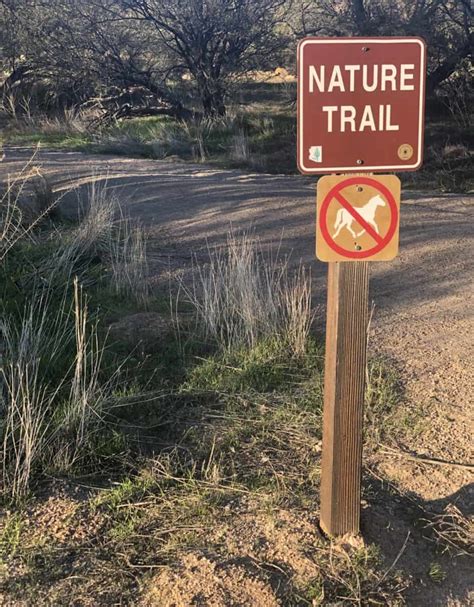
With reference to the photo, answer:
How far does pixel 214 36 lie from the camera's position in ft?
63.7

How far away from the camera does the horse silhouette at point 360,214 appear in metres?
2.54

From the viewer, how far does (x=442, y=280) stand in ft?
20.2

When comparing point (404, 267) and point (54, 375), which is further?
point (404, 267)

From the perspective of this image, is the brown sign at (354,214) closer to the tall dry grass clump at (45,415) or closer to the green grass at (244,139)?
the tall dry grass clump at (45,415)

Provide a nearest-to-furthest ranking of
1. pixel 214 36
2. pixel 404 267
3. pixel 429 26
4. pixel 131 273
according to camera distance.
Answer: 1. pixel 131 273
2. pixel 404 267
3. pixel 429 26
4. pixel 214 36

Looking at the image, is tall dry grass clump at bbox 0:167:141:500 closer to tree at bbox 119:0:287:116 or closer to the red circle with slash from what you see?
the red circle with slash

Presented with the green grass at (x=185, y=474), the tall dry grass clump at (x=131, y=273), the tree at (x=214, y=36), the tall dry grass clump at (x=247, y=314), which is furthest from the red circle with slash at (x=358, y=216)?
the tree at (x=214, y=36)

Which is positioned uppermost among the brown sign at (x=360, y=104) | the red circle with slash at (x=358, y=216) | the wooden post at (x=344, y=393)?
the brown sign at (x=360, y=104)

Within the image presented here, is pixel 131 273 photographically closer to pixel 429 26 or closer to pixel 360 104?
pixel 360 104

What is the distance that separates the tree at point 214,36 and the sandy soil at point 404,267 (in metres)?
6.66

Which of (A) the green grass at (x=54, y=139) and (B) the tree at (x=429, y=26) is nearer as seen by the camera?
(B) the tree at (x=429, y=26)

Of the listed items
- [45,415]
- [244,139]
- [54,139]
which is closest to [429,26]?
[244,139]

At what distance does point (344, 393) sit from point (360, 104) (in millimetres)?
1031

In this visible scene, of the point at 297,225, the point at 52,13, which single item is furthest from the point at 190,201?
the point at 52,13
